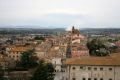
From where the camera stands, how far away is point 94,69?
99.7ft

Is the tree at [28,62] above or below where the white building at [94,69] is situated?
below

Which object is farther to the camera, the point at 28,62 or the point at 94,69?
the point at 28,62

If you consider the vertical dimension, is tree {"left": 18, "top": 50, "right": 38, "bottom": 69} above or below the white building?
below

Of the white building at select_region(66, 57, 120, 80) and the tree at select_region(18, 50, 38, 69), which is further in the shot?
the tree at select_region(18, 50, 38, 69)

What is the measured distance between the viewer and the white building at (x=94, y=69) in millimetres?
29891

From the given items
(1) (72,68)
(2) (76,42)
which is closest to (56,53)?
(2) (76,42)

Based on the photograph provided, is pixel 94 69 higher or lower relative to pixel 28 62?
higher

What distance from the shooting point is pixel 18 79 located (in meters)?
36.8

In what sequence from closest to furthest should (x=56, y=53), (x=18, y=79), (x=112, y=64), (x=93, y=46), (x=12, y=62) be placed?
(x=112, y=64), (x=18, y=79), (x=12, y=62), (x=56, y=53), (x=93, y=46)

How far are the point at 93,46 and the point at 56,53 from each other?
8990 mm

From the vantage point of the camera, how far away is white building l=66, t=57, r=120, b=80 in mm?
29891

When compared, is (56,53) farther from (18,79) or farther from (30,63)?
(18,79)

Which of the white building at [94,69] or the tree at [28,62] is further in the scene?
the tree at [28,62]

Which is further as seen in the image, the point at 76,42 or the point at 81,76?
the point at 76,42
